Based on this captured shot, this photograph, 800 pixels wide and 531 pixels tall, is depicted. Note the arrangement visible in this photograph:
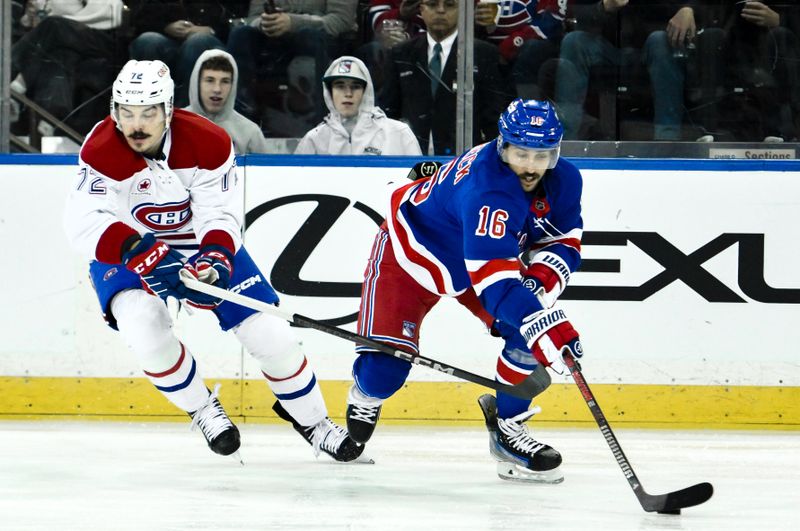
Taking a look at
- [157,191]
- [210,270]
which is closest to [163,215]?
[157,191]

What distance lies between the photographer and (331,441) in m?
4.04

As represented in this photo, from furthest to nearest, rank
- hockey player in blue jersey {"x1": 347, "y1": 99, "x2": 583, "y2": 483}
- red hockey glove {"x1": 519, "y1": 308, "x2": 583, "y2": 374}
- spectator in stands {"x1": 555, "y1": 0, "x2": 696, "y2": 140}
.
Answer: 1. spectator in stands {"x1": 555, "y1": 0, "x2": 696, "y2": 140}
2. hockey player in blue jersey {"x1": 347, "y1": 99, "x2": 583, "y2": 483}
3. red hockey glove {"x1": 519, "y1": 308, "x2": 583, "y2": 374}

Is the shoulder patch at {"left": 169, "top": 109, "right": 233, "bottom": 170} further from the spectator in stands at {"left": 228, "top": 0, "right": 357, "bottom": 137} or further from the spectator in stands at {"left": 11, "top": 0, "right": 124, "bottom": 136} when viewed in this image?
the spectator in stands at {"left": 11, "top": 0, "right": 124, "bottom": 136}

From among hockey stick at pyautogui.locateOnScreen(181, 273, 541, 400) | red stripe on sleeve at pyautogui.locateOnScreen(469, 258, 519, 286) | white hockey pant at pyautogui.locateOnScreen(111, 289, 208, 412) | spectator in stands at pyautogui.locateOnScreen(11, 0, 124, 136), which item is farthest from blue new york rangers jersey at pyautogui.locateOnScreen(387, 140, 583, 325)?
spectator in stands at pyautogui.locateOnScreen(11, 0, 124, 136)

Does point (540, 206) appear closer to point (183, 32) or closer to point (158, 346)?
point (158, 346)

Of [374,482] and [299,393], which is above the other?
[299,393]

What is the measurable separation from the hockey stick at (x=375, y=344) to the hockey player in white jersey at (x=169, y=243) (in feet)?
0.13

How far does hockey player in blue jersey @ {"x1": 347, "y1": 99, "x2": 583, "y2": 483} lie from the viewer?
3443 millimetres

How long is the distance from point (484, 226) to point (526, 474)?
799mm

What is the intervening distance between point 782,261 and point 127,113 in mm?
2450

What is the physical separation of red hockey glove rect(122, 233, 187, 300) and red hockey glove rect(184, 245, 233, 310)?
2.2 inches

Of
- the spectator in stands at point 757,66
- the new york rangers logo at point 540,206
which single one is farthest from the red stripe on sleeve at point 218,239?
the spectator in stands at point 757,66

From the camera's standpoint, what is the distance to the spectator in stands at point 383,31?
199 inches

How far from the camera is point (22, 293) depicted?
16.2 feet
